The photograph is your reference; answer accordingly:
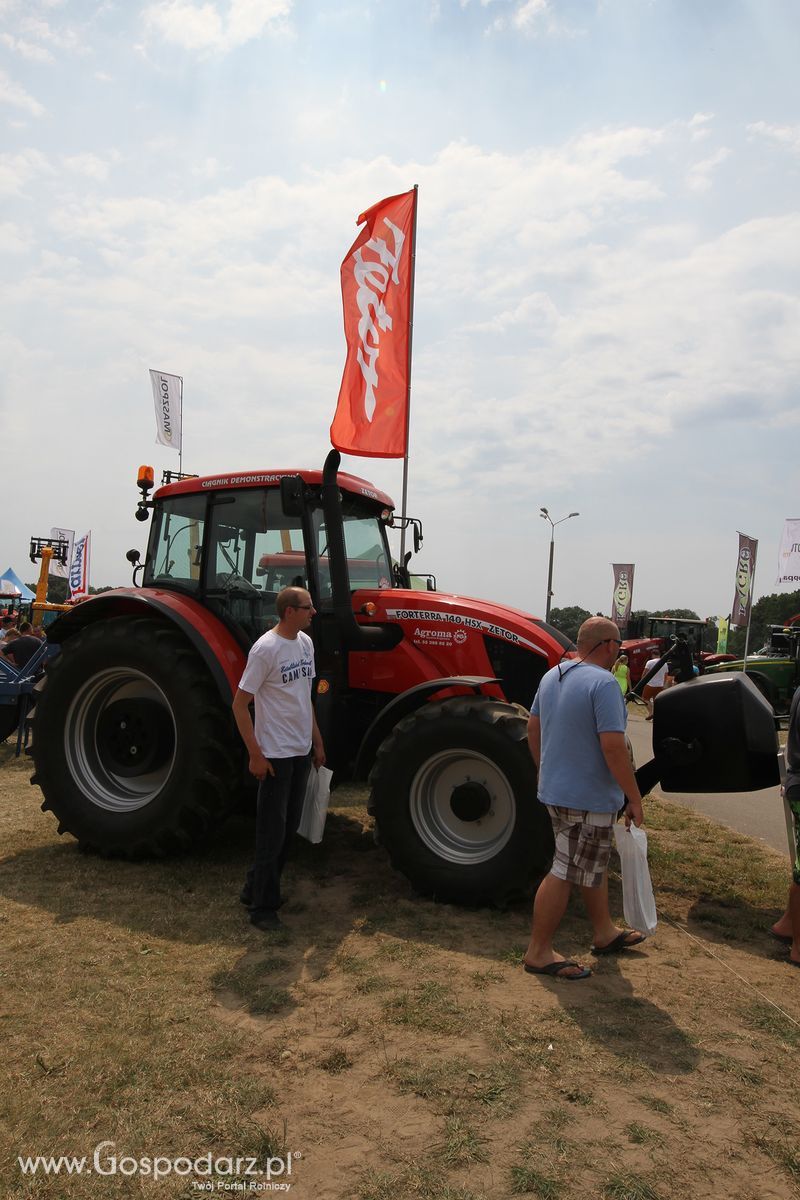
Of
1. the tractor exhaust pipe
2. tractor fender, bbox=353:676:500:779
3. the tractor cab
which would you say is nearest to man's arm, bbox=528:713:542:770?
tractor fender, bbox=353:676:500:779

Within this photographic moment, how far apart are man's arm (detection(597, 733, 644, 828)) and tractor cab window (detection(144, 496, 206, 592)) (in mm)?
2968

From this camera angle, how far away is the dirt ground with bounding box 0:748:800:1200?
216 centimetres

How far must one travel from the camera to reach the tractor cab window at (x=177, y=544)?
525cm

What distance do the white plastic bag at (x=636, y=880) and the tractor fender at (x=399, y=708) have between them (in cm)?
114

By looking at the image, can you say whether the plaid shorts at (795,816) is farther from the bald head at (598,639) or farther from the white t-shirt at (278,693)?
the white t-shirt at (278,693)

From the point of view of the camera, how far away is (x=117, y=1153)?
218cm

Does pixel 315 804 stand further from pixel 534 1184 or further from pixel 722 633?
pixel 722 633

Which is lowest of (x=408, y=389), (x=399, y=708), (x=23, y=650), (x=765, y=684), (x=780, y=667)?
(x=765, y=684)

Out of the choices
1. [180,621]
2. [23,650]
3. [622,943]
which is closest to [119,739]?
[180,621]

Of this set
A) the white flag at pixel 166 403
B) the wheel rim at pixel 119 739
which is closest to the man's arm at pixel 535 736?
the wheel rim at pixel 119 739

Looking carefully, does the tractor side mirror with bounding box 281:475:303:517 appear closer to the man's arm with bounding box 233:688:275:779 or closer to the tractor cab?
the tractor cab

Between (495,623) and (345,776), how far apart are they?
1.33 meters

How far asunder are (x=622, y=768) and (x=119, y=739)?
127 inches

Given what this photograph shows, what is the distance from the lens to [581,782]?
10.9 feet
